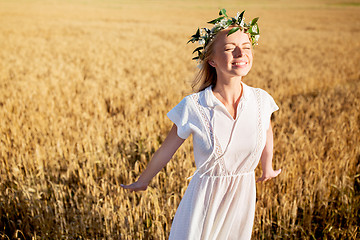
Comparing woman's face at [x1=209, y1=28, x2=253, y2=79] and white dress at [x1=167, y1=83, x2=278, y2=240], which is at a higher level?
woman's face at [x1=209, y1=28, x2=253, y2=79]

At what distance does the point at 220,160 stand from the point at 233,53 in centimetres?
44

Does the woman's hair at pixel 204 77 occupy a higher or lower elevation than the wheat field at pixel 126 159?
higher

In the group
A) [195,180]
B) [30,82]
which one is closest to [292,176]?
[195,180]

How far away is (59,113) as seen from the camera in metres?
3.83

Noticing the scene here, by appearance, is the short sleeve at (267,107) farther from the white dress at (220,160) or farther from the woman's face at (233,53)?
the woman's face at (233,53)

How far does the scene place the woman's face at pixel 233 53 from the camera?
1.19 metres

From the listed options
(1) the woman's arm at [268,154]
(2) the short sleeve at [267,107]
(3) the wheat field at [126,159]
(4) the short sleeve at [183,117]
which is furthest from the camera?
(3) the wheat field at [126,159]

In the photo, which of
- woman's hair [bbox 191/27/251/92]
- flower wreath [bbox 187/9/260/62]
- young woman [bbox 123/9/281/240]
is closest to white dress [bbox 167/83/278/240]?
young woman [bbox 123/9/281/240]

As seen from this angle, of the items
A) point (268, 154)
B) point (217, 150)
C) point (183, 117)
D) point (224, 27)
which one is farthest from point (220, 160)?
point (224, 27)

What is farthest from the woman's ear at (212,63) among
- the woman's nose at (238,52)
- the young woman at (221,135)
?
the woman's nose at (238,52)

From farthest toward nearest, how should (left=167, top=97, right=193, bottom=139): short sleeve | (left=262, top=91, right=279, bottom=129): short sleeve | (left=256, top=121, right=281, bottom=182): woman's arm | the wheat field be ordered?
the wheat field, (left=256, top=121, right=281, bottom=182): woman's arm, (left=262, top=91, right=279, bottom=129): short sleeve, (left=167, top=97, right=193, bottom=139): short sleeve

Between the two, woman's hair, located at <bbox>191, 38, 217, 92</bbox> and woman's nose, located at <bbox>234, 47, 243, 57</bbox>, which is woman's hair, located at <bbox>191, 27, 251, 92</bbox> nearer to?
woman's hair, located at <bbox>191, 38, 217, 92</bbox>

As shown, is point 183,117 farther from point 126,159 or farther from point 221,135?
point 126,159

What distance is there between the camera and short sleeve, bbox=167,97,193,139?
1185mm
